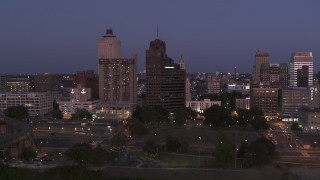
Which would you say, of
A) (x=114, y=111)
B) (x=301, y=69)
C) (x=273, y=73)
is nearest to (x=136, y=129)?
(x=114, y=111)

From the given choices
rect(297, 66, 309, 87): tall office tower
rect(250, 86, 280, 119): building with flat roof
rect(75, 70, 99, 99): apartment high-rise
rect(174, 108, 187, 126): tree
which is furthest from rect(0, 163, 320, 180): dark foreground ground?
rect(297, 66, 309, 87): tall office tower

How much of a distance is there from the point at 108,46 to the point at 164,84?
2092 centimetres

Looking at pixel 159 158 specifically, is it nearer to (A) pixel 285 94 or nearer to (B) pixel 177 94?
(B) pixel 177 94

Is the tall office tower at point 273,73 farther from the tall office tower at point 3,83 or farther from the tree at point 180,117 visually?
the tree at point 180,117

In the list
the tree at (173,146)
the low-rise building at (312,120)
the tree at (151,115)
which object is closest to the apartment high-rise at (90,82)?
the tree at (151,115)

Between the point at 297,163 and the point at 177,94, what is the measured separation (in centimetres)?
1992

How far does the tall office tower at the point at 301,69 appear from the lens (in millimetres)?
56156

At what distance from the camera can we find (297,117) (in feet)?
119

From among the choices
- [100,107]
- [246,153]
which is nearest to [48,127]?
[100,107]

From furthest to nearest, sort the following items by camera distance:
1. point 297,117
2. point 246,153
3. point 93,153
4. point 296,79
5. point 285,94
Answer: point 296,79 < point 285,94 < point 297,117 < point 246,153 < point 93,153

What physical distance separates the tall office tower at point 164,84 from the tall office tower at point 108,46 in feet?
60.9

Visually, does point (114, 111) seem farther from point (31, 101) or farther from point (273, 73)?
point (273, 73)

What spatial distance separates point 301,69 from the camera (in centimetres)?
5678

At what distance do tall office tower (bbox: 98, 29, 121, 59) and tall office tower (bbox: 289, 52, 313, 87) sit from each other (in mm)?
20366
